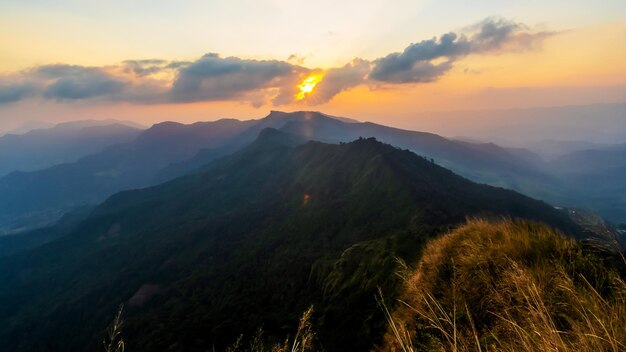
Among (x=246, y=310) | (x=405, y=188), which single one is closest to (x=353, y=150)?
(x=405, y=188)

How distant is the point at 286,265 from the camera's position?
94125 millimetres

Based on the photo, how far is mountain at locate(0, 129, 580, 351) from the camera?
37.8 metres

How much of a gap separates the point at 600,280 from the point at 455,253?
366 cm

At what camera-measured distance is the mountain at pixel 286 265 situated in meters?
37.8

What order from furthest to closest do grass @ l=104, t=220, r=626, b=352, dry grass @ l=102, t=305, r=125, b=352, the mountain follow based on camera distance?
the mountain < grass @ l=104, t=220, r=626, b=352 < dry grass @ l=102, t=305, r=125, b=352

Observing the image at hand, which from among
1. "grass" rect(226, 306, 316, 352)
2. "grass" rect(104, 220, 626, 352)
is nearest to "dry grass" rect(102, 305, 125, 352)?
"grass" rect(104, 220, 626, 352)

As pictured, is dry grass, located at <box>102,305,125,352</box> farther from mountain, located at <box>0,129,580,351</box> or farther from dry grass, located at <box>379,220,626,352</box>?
mountain, located at <box>0,129,580,351</box>

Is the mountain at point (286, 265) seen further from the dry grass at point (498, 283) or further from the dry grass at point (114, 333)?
the dry grass at point (114, 333)

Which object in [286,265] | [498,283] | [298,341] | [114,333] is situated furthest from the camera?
[286,265]

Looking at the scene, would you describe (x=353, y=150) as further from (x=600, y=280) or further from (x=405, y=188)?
(x=600, y=280)

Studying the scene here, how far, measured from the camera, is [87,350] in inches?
4550

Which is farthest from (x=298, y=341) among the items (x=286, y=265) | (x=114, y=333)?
(x=286, y=265)

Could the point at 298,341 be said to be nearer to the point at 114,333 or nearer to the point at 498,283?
the point at 114,333

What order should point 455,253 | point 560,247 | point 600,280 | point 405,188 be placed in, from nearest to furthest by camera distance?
point 600,280
point 560,247
point 455,253
point 405,188
